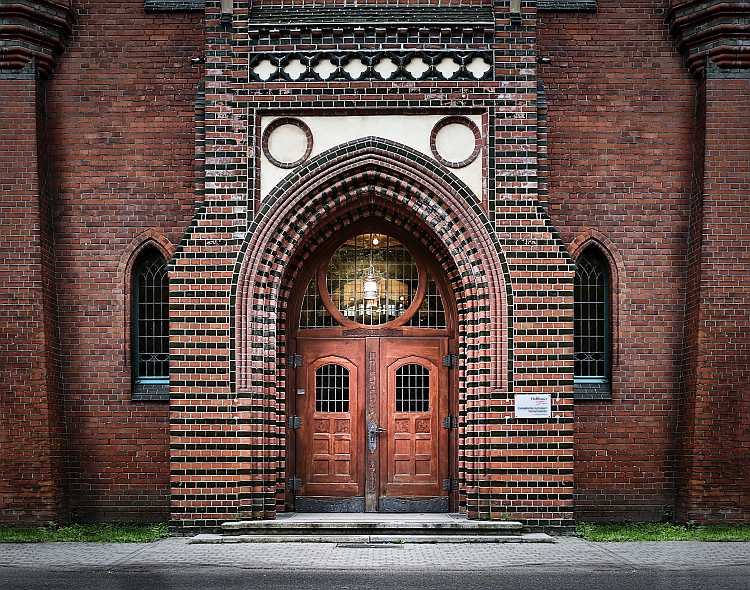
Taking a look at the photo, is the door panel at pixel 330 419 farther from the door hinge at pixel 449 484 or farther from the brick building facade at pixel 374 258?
the door hinge at pixel 449 484

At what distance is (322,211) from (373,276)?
1381mm

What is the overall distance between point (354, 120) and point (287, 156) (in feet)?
3.32

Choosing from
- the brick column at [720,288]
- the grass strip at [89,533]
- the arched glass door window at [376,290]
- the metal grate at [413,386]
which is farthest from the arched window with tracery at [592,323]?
the grass strip at [89,533]

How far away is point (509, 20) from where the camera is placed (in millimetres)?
14188

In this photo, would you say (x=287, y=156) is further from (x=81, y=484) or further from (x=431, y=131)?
(x=81, y=484)

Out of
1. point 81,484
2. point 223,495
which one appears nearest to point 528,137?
point 223,495

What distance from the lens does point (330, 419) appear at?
49.2 feet

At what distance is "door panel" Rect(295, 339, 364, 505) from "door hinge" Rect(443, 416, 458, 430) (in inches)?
46.5

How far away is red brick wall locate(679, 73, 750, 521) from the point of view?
1449 cm

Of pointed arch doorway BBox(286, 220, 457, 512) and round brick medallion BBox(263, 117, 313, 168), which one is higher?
round brick medallion BBox(263, 117, 313, 168)

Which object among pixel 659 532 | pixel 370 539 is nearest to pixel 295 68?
pixel 370 539

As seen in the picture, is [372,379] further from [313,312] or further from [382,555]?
[382,555]

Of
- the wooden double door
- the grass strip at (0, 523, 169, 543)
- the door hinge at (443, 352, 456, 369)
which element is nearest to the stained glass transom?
the wooden double door

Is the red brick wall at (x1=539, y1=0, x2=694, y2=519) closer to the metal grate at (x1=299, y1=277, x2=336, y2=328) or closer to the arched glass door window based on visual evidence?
the arched glass door window
